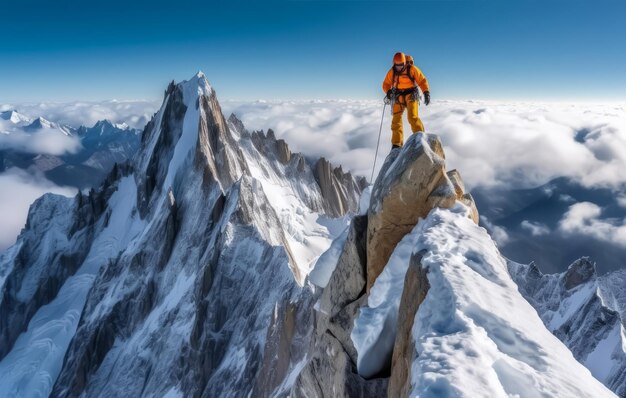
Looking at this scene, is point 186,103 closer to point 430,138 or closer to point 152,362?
point 152,362

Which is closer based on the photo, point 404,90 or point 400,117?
point 404,90

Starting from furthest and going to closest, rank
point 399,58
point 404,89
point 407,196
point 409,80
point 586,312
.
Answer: point 586,312 → point 404,89 → point 409,80 → point 399,58 → point 407,196

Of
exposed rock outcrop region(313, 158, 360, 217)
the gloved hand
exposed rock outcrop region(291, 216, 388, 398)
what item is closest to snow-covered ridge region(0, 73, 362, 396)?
exposed rock outcrop region(313, 158, 360, 217)

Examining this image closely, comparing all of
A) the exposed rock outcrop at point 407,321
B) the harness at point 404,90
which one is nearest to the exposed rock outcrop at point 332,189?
the harness at point 404,90

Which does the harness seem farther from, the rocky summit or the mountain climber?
the rocky summit

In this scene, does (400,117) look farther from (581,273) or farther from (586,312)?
(581,273)

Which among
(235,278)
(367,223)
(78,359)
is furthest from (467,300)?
(78,359)

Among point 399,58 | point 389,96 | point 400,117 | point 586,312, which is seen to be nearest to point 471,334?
point 400,117

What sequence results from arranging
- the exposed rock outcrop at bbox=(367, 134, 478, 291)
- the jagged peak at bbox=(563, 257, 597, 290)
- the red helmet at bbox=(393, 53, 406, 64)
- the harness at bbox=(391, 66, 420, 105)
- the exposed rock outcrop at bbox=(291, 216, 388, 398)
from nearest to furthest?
the exposed rock outcrop at bbox=(367, 134, 478, 291)
the exposed rock outcrop at bbox=(291, 216, 388, 398)
the red helmet at bbox=(393, 53, 406, 64)
the harness at bbox=(391, 66, 420, 105)
the jagged peak at bbox=(563, 257, 597, 290)
